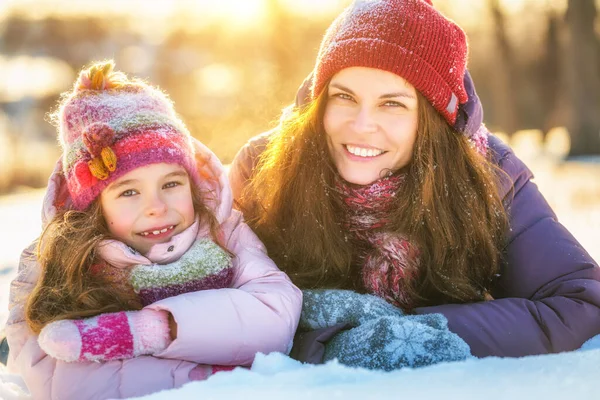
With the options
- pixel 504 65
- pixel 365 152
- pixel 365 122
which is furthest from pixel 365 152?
pixel 504 65

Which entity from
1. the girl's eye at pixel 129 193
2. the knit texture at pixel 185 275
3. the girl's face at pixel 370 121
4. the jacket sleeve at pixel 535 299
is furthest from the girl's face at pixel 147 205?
the jacket sleeve at pixel 535 299

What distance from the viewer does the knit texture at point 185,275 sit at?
2152 millimetres

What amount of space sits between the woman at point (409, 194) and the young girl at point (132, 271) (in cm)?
30

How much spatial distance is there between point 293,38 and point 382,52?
896cm

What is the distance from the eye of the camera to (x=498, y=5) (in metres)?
12.1

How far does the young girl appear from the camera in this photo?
76.9 inches

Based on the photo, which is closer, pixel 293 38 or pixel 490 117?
pixel 293 38

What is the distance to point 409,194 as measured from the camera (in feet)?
8.34

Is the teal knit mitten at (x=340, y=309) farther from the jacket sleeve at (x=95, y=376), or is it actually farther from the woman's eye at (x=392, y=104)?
the woman's eye at (x=392, y=104)

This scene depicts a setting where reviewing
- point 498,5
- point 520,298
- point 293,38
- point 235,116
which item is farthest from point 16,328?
point 498,5

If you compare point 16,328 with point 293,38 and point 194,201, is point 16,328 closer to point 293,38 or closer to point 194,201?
point 194,201

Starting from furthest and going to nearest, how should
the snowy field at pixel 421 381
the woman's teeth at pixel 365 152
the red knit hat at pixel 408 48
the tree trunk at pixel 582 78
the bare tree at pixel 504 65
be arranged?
1. the bare tree at pixel 504 65
2. the tree trunk at pixel 582 78
3. the woman's teeth at pixel 365 152
4. the red knit hat at pixel 408 48
5. the snowy field at pixel 421 381

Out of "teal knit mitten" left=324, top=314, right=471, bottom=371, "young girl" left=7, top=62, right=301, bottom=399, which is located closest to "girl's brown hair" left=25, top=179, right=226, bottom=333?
"young girl" left=7, top=62, right=301, bottom=399

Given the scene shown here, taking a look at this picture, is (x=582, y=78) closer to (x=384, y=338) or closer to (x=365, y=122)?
(x=365, y=122)
